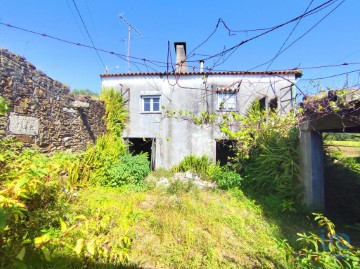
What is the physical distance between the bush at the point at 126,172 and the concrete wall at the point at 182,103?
2.09 metres

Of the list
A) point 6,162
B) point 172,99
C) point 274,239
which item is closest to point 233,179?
point 274,239

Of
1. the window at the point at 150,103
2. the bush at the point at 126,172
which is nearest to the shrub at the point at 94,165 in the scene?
the bush at the point at 126,172

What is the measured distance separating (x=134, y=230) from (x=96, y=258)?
41.5 inches

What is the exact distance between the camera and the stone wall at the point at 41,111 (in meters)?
4.57

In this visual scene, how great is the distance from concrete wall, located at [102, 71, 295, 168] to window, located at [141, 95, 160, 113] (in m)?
0.18

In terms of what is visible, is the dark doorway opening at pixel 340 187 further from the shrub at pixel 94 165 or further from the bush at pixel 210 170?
the shrub at pixel 94 165

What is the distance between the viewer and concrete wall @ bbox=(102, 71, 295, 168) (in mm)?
8992

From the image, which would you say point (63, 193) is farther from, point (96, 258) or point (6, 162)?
point (96, 258)

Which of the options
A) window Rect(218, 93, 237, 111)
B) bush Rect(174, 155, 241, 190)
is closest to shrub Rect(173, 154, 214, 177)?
bush Rect(174, 155, 241, 190)

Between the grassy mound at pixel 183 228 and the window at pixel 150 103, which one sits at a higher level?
the window at pixel 150 103

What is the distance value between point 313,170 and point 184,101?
5452 millimetres

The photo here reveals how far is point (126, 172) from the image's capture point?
6.41 meters

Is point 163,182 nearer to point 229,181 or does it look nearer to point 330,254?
point 229,181

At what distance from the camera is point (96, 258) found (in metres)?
2.74
